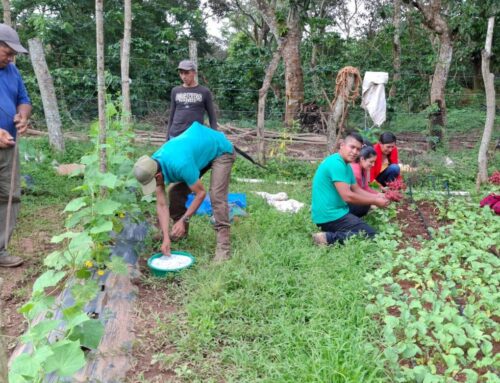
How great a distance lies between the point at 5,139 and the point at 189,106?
7.53ft

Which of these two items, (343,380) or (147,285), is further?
(147,285)

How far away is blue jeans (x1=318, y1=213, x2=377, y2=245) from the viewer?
13.2 feet

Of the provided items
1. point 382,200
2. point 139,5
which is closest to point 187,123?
point 382,200

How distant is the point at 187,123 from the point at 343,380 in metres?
3.66

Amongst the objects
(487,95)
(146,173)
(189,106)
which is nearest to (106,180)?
(146,173)

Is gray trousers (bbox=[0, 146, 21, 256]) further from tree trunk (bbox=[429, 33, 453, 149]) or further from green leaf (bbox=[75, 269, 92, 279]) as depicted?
tree trunk (bbox=[429, 33, 453, 149])

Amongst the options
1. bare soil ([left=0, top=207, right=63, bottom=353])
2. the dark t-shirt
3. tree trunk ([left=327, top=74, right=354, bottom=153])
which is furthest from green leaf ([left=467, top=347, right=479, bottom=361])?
tree trunk ([left=327, top=74, right=354, bottom=153])

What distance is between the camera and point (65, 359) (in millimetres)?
1709

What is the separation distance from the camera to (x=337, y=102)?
6609 mm

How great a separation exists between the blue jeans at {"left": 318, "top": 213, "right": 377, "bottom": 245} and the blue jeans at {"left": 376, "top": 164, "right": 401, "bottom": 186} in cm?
147

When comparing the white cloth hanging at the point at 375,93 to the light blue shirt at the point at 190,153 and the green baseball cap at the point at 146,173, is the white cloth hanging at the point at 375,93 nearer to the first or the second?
the light blue shirt at the point at 190,153

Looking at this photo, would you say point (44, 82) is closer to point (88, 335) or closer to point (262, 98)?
point (262, 98)

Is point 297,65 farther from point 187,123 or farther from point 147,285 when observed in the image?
point 147,285

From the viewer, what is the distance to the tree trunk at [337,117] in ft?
21.2
